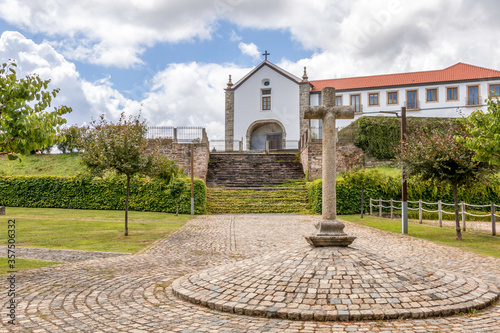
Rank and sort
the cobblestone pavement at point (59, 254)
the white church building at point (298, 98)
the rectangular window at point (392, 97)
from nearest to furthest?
the cobblestone pavement at point (59, 254) < the white church building at point (298, 98) < the rectangular window at point (392, 97)

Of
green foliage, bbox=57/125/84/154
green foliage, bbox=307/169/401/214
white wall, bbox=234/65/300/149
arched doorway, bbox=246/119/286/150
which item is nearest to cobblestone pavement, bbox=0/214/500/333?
green foliage, bbox=307/169/401/214

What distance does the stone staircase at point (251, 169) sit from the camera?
29875 mm

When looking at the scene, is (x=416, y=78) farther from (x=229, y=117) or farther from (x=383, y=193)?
(x=383, y=193)

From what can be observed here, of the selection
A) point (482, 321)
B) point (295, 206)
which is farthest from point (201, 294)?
point (295, 206)

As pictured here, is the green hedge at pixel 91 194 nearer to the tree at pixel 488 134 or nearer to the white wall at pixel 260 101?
the tree at pixel 488 134

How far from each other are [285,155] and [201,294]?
1182 inches

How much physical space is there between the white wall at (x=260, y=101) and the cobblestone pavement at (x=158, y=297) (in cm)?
3190

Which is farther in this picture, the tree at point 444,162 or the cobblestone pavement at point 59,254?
the tree at point 444,162

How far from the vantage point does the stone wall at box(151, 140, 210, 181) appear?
3028 centimetres

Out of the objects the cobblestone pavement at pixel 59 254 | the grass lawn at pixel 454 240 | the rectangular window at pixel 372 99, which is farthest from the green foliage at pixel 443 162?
the rectangular window at pixel 372 99

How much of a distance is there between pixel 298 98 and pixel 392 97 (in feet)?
32.9

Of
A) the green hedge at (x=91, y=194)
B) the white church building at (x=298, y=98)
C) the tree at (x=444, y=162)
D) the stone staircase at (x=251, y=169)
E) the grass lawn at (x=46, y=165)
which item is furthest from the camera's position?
the white church building at (x=298, y=98)

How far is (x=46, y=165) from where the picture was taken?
3186cm

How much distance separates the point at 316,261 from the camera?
5.96 m
